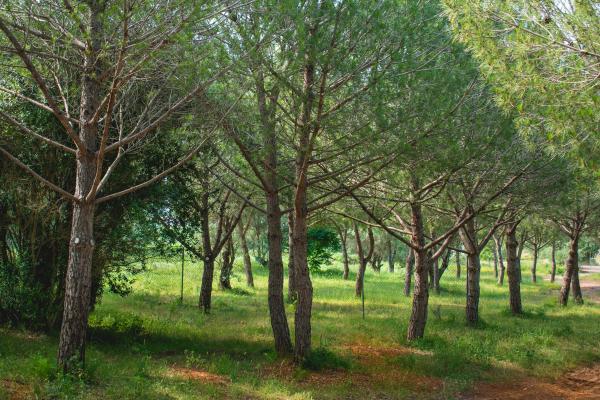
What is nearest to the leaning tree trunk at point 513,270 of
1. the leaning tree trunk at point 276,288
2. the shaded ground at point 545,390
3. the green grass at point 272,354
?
the green grass at point 272,354

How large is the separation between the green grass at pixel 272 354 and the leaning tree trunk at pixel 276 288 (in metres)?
0.39

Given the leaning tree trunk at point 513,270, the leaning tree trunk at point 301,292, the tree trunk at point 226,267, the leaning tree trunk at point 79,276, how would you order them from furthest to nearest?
1. the tree trunk at point 226,267
2. the leaning tree trunk at point 513,270
3. the leaning tree trunk at point 301,292
4. the leaning tree trunk at point 79,276

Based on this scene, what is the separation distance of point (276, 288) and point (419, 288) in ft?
13.0

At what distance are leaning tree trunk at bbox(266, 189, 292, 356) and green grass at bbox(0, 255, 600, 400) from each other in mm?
395

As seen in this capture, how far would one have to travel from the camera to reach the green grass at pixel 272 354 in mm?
8266

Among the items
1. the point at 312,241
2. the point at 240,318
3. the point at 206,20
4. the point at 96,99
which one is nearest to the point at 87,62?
the point at 96,99

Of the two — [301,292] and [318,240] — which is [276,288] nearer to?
[301,292]

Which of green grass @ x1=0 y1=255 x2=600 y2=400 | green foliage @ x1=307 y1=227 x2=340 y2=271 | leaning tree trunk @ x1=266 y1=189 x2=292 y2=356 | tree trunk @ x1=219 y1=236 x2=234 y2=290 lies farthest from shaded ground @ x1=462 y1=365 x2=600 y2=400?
green foliage @ x1=307 y1=227 x2=340 y2=271

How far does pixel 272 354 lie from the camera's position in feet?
36.2

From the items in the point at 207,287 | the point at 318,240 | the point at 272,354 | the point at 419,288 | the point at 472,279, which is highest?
the point at 318,240

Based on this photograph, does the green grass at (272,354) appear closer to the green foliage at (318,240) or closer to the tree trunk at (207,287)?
the tree trunk at (207,287)

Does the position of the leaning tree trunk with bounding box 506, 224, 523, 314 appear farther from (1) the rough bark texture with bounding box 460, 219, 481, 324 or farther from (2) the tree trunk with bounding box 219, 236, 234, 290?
(2) the tree trunk with bounding box 219, 236, 234, 290

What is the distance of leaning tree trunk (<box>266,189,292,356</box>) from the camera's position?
11039mm

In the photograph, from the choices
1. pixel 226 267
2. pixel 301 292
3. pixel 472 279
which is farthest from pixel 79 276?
pixel 226 267
